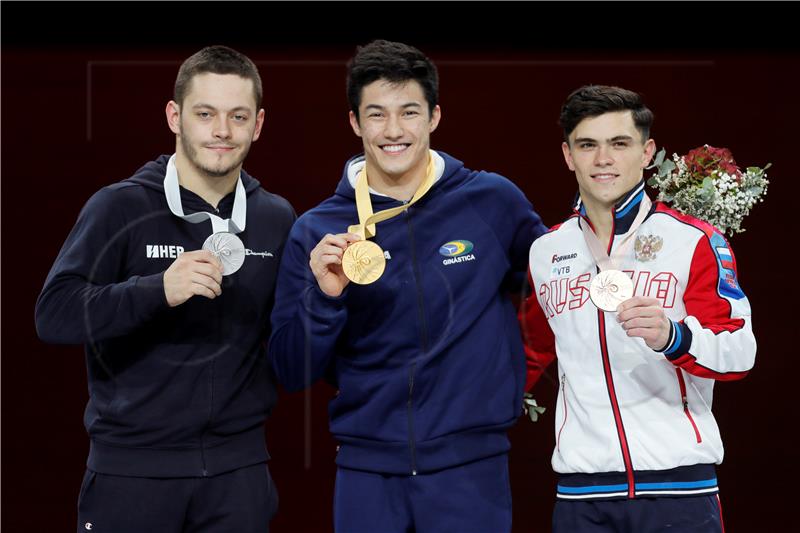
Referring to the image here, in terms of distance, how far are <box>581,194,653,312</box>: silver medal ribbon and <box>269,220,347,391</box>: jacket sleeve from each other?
67 centimetres

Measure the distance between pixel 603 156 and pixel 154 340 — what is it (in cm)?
→ 131

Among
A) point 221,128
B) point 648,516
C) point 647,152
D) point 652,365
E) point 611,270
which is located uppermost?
point 221,128

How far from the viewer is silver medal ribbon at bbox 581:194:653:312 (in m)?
2.24

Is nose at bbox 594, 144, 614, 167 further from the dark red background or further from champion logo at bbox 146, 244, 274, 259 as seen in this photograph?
the dark red background

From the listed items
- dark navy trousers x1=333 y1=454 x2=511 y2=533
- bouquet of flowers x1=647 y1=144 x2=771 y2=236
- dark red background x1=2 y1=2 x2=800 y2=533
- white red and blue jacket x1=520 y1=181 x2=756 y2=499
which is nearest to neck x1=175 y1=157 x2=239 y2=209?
dark navy trousers x1=333 y1=454 x2=511 y2=533

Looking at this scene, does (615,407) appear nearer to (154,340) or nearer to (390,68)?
(390,68)

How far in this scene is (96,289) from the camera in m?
2.44

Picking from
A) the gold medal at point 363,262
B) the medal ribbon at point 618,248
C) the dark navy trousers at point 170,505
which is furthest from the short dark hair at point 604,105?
the dark navy trousers at point 170,505

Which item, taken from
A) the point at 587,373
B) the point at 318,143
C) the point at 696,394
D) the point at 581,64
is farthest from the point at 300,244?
the point at 581,64

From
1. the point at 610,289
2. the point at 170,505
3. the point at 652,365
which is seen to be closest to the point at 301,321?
the point at 170,505

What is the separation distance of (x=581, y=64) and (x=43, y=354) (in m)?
2.79

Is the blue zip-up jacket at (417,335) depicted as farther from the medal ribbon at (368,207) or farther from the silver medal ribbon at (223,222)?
the silver medal ribbon at (223,222)

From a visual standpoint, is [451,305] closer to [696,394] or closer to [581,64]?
[696,394]

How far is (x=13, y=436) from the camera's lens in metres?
4.33
